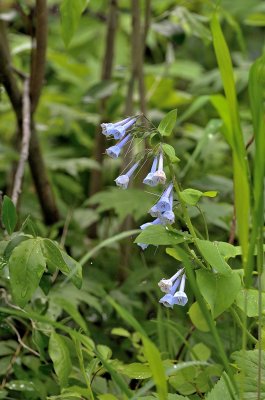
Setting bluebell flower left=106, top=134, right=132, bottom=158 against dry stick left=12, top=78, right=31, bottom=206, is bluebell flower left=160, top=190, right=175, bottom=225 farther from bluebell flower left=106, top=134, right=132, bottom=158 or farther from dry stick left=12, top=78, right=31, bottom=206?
dry stick left=12, top=78, right=31, bottom=206

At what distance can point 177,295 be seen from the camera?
114 cm

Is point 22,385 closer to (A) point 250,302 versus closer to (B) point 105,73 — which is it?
(A) point 250,302

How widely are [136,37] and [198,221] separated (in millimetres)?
606

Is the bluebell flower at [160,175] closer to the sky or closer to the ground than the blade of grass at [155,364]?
closer to the sky

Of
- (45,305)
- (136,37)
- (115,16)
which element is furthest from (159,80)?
(45,305)

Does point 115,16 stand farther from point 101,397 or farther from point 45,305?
point 101,397

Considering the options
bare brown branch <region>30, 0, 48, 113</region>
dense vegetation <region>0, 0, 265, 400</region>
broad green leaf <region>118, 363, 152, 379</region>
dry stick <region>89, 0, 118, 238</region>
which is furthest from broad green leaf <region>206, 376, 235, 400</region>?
dry stick <region>89, 0, 118, 238</region>

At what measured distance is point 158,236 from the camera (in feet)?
3.71

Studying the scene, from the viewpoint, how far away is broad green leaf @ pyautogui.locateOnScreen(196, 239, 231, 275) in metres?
1.10

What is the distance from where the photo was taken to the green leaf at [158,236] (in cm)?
112

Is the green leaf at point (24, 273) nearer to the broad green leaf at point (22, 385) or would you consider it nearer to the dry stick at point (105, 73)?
the broad green leaf at point (22, 385)

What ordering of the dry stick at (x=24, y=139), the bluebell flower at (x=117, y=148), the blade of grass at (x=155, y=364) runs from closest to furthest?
1. the blade of grass at (x=155, y=364)
2. the bluebell flower at (x=117, y=148)
3. the dry stick at (x=24, y=139)

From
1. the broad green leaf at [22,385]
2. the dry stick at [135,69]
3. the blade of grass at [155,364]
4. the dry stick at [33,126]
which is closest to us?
the blade of grass at [155,364]

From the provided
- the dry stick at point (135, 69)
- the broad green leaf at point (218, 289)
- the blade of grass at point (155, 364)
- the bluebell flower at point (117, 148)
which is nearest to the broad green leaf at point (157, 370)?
the blade of grass at point (155, 364)
